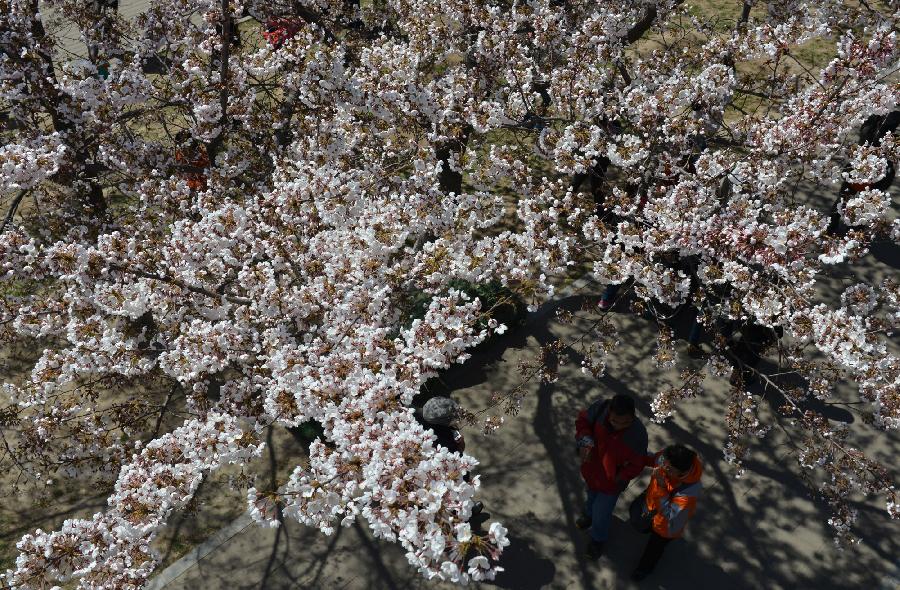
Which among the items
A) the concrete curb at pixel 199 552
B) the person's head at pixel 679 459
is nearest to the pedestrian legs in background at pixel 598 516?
the person's head at pixel 679 459

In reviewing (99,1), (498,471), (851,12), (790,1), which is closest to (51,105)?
(99,1)

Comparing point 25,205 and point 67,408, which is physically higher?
point 25,205

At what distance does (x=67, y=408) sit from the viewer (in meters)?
5.52

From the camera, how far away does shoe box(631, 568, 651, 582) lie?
5.96 metres

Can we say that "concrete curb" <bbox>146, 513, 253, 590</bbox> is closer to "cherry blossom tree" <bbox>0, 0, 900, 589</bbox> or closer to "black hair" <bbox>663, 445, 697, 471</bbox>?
"cherry blossom tree" <bbox>0, 0, 900, 589</bbox>

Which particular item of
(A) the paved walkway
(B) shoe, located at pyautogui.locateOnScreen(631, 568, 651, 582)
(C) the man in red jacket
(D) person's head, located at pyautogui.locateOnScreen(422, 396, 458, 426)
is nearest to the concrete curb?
(A) the paved walkway

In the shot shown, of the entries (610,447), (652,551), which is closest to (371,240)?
(610,447)

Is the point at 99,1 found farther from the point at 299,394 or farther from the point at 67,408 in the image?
the point at 299,394

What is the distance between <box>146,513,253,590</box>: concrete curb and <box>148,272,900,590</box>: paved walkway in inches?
1.1

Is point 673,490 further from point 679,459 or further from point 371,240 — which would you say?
point 371,240

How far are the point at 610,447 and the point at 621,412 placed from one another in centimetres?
44

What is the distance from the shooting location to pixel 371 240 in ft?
17.5

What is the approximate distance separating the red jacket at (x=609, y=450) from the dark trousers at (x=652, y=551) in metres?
0.57

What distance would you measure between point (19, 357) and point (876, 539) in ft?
34.4
